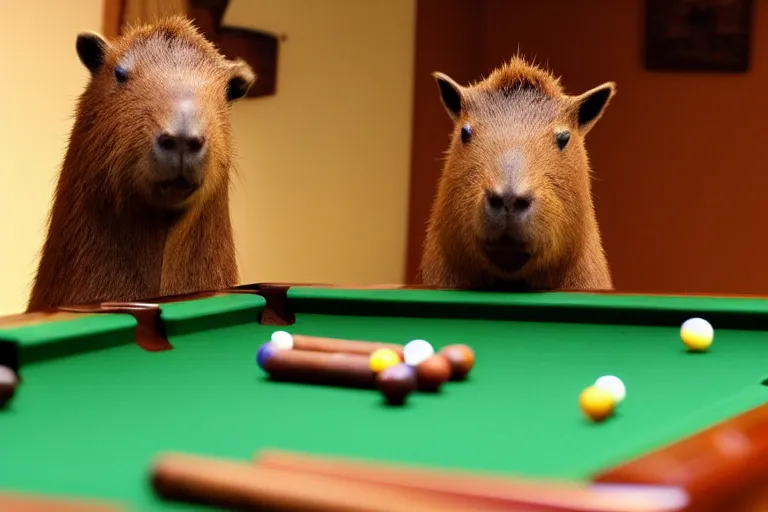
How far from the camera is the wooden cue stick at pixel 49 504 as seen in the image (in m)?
0.89

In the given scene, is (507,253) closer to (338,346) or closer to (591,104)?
(591,104)

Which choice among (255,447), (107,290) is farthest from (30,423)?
(107,290)

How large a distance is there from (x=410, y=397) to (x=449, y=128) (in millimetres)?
4857

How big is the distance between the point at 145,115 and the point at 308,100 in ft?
9.59

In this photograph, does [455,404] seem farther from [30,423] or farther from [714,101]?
[714,101]

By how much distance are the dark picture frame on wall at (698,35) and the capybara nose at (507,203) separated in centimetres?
270

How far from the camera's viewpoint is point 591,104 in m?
3.47

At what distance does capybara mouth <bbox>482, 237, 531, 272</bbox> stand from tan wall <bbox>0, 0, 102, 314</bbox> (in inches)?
72.0

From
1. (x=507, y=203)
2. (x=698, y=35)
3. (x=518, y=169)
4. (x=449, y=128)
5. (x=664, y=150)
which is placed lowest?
(x=507, y=203)

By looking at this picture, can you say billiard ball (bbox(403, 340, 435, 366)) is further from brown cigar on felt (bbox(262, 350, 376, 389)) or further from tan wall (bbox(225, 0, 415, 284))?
tan wall (bbox(225, 0, 415, 284))

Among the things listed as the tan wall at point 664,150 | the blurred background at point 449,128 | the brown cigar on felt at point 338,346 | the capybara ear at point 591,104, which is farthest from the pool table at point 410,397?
the tan wall at point 664,150

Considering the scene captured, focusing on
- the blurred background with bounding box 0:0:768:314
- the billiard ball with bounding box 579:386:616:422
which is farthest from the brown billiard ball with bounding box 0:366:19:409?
the blurred background with bounding box 0:0:768:314

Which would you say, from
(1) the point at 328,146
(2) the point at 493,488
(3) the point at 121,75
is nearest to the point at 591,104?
(3) the point at 121,75

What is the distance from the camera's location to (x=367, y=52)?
19.5 ft
